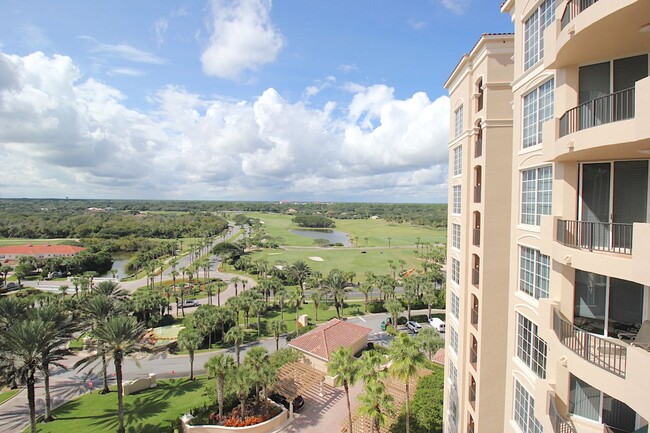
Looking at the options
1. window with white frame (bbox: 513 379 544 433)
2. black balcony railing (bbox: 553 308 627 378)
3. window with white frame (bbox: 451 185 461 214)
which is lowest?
window with white frame (bbox: 513 379 544 433)

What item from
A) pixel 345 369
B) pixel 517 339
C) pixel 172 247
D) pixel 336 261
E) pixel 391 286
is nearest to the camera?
pixel 517 339

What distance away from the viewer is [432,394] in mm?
26844

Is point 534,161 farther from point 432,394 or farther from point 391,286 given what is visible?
point 391,286

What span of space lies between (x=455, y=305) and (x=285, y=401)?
756 inches

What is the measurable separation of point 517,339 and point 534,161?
6284 millimetres

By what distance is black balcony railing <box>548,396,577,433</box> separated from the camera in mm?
8484

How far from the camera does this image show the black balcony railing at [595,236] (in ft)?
26.8

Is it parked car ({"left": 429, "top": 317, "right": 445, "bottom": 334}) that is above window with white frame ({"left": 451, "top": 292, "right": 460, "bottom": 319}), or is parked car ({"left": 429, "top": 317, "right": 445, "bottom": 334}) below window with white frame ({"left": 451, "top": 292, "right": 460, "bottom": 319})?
below

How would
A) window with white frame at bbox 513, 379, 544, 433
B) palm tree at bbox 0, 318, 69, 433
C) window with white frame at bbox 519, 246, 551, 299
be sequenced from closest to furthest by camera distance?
window with white frame at bbox 519, 246, 551, 299, window with white frame at bbox 513, 379, 544, 433, palm tree at bbox 0, 318, 69, 433

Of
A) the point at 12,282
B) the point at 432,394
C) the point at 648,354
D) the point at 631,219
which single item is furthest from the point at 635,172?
the point at 12,282

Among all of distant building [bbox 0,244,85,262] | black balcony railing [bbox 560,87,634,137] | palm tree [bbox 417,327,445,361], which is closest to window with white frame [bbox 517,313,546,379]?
black balcony railing [bbox 560,87,634,137]

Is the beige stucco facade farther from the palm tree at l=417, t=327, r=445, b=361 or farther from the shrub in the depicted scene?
the shrub

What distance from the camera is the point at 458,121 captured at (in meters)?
18.5

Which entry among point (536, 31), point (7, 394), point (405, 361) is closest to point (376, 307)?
point (405, 361)
